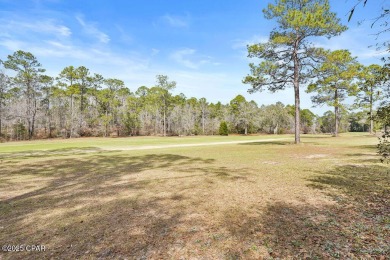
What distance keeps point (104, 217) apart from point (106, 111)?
58.7m

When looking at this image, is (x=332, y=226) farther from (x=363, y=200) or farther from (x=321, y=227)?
(x=363, y=200)

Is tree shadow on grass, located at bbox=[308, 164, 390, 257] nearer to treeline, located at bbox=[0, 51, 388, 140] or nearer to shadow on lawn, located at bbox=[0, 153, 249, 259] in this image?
shadow on lawn, located at bbox=[0, 153, 249, 259]

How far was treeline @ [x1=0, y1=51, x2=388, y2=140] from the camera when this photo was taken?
45.9m

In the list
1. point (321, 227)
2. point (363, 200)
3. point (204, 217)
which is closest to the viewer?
point (321, 227)

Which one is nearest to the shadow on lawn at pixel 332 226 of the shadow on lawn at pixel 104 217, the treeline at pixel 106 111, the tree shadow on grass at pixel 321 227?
the tree shadow on grass at pixel 321 227

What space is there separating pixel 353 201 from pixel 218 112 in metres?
73.9

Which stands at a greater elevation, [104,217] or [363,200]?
[363,200]

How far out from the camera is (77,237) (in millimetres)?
4031

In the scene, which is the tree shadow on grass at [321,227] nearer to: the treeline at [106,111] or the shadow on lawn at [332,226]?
the shadow on lawn at [332,226]

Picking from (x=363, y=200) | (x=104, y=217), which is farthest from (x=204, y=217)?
(x=363, y=200)

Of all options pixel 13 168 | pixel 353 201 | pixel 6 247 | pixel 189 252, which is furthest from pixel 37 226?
pixel 13 168

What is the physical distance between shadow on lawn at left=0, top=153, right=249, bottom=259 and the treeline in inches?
1573

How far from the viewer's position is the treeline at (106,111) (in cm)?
4588

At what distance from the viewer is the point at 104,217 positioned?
16.1 ft
